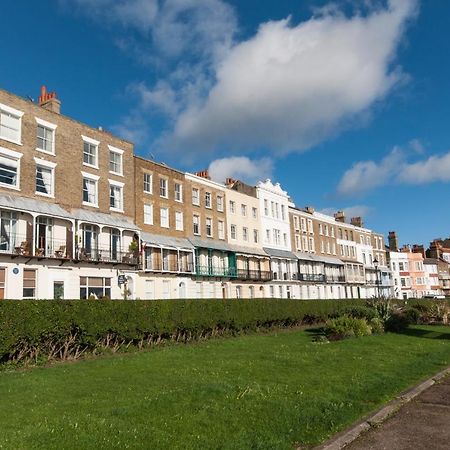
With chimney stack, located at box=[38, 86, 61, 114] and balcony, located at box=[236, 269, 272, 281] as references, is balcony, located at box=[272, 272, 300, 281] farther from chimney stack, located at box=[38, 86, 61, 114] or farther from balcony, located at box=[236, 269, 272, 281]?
chimney stack, located at box=[38, 86, 61, 114]

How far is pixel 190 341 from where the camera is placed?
77.9 feet

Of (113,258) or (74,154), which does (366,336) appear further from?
(74,154)

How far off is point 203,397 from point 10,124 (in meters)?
26.0

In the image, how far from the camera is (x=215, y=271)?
45250mm

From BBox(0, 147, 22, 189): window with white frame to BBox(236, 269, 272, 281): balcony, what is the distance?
24114mm

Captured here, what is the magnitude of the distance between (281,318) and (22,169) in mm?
19130

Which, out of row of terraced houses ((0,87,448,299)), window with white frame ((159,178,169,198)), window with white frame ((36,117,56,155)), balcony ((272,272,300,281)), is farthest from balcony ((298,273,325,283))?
window with white frame ((36,117,56,155))

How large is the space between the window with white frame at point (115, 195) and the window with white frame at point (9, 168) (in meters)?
7.62

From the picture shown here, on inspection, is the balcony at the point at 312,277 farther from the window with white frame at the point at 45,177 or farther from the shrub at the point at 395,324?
the window with white frame at the point at 45,177

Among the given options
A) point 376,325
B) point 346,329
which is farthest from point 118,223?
point 376,325

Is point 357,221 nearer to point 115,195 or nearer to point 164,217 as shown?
point 164,217

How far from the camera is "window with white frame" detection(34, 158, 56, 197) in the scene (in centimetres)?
3106

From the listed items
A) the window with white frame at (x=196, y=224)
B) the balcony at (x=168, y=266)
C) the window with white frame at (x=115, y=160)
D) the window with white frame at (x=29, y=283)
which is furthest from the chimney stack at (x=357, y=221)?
the window with white frame at (x=29, y=283)

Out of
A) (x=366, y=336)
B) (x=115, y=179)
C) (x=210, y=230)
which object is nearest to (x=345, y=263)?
(x=210, y=230)
